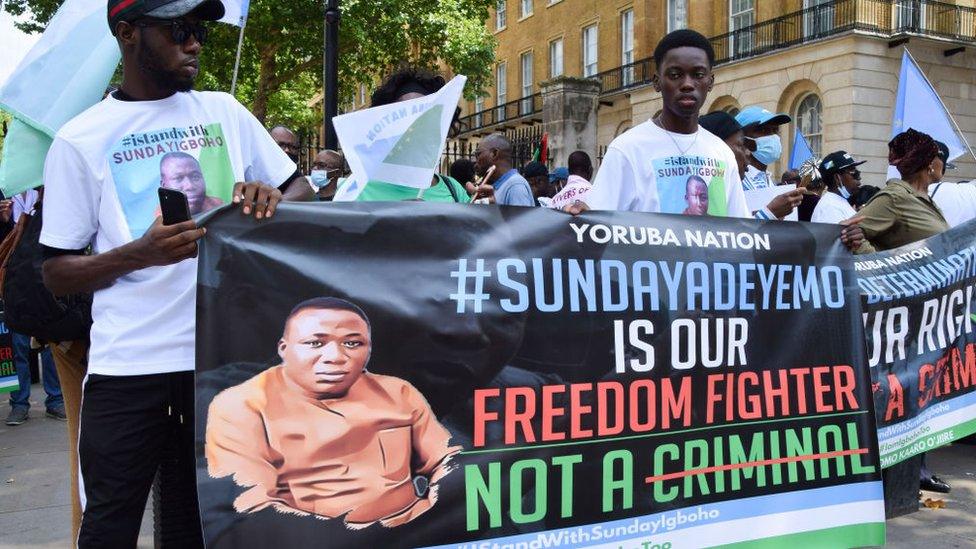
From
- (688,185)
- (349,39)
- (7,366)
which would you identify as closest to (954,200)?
(688,185)

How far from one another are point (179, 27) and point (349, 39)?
881 inches

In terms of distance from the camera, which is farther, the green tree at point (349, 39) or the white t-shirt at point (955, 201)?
the green tree at point (349, 39)

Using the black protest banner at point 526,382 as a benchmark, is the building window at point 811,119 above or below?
above

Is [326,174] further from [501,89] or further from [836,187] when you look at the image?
[501,89]

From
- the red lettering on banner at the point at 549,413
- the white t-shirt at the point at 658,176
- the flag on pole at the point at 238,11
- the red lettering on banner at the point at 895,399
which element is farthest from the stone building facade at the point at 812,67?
the red lettering on banner at the point at 549,413

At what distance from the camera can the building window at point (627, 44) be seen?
106 ft

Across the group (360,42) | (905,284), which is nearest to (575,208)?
(905,284)

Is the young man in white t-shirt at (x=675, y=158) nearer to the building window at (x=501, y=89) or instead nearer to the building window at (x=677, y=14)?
the building window at (x=677, y=14)

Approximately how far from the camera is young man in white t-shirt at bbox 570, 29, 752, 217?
3689 mm

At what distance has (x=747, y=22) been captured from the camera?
91.1 ft

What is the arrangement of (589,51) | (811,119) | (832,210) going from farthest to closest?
(589,51), (811,119), (832,210)

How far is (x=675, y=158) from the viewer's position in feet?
12.2

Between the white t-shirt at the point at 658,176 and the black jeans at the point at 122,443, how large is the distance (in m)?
1.81

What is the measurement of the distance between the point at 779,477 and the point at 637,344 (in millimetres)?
778
